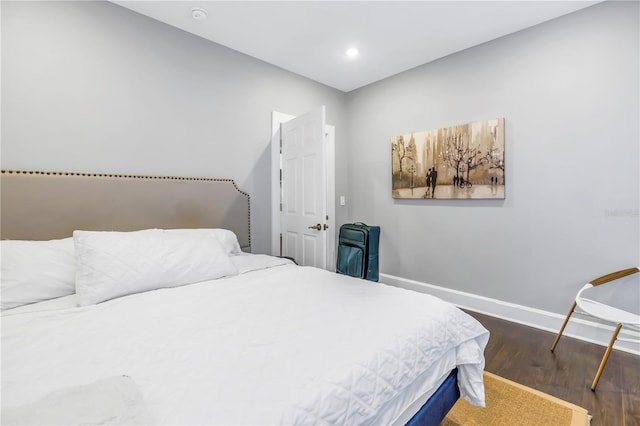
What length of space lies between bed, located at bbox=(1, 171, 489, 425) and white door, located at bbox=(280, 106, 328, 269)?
754 mm

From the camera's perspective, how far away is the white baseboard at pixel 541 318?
2.25m

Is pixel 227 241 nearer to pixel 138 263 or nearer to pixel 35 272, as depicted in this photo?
pixel 138 263

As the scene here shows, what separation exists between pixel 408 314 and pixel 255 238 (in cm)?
216

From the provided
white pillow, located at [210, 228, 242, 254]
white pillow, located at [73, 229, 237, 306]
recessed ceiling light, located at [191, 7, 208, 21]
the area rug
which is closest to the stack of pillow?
white pillow, located at [73, 229, 237, 306]

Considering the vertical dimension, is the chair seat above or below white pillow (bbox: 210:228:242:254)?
below

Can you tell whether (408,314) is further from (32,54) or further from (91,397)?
(32,54)

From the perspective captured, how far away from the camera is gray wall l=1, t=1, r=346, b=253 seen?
1.92m

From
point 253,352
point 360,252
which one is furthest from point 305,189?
point 253,352

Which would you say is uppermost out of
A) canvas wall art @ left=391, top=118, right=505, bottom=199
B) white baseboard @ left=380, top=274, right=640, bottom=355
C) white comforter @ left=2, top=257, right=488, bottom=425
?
canvas wall art @ left=391, top=118, right=505, bottom=199

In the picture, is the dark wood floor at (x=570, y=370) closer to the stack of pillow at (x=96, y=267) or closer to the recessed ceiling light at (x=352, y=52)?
the stack of pillow at (x=96, y=267)

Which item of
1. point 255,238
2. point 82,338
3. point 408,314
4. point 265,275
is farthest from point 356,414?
point 255,238

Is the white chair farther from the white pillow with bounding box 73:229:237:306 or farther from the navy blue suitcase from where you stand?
the white pillow with bounding box 73:229:237:306

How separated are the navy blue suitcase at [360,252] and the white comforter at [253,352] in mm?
1271

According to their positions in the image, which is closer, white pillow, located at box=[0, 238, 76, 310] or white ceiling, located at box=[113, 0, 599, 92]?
white pillow, located at box=[0, 238, 76, 310]
